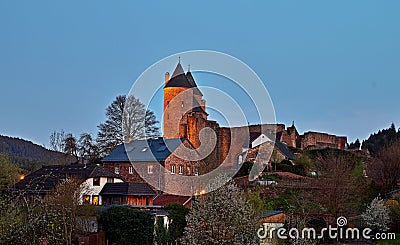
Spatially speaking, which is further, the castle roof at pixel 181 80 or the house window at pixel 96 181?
the castle roof at pixel 181 80

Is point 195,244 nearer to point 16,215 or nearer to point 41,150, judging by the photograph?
point 16,215

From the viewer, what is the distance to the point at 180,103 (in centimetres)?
4941

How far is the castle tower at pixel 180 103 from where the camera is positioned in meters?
47.1

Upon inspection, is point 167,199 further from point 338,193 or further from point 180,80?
point 180,80

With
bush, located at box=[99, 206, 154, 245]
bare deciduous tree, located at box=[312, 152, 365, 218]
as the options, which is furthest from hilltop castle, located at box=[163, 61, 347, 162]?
bush, located at box=[99, 206, 154, 245]

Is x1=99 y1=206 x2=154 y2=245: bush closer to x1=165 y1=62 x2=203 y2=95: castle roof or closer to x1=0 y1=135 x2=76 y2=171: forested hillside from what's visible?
x1=0 y1=135 x2=76 y2=171: forested hillside

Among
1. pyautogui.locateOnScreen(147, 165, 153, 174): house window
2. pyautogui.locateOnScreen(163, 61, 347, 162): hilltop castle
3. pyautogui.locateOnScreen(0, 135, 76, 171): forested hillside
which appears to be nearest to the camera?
pyautogui.locateOnScreen(147, 165, 153, 174): house window

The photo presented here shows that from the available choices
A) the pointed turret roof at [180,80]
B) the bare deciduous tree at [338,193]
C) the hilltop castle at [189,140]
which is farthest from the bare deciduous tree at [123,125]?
the bare deciduous tree at [338,193]

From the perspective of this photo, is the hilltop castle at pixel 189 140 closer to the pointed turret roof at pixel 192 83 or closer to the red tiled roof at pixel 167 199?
the pointed turret roof at pixel 192 83

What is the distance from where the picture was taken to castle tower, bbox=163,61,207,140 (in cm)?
4709

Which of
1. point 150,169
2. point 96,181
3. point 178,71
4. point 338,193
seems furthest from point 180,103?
point 338,193

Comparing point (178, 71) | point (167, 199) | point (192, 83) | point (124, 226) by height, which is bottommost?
point (124, 226)

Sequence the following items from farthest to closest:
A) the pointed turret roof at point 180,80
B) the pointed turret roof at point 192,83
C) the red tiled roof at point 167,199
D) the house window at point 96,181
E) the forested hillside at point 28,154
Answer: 1. the pointed turret roof at point 192,83
2. the pointed turret roof at point 180,80
3. the forested hillside at point 28,154
4. the house window at point 96,181
5. the red tiled roof at point 167,199

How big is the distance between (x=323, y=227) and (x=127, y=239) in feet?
25.0
